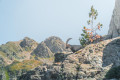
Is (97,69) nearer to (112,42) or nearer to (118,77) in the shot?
(118,77)

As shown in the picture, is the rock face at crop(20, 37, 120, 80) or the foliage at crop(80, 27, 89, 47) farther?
the foliage at crop(80, 27, 89, 47)

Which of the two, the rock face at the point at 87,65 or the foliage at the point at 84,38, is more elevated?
the foliage at the point at 84,38

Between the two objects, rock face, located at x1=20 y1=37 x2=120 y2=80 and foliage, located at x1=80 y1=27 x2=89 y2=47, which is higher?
foliage, located at x1=80 y1=27 x2=89 y2=47

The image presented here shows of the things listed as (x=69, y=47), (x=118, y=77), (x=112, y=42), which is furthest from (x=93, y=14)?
(x=118, y=77)

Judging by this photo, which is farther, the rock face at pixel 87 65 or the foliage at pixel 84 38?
the foliage at pixel 84 38

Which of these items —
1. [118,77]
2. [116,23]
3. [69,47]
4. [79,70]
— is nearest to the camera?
[118,77]

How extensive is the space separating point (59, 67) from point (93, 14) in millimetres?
20732

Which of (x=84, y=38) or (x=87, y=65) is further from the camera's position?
(x=84, y=38)

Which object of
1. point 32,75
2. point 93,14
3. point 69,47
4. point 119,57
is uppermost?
point 93,14

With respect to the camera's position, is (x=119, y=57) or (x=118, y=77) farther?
(x=119, y=57)

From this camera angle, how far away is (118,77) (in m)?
→ 16.4

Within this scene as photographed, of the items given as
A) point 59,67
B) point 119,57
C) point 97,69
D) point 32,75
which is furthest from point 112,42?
point 32,75

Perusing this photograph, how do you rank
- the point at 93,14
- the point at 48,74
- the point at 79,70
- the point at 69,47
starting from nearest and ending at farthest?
the point at 79,70
the point at 48,74
the point at 69,47
the point at 93,14

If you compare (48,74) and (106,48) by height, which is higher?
(106,48)
